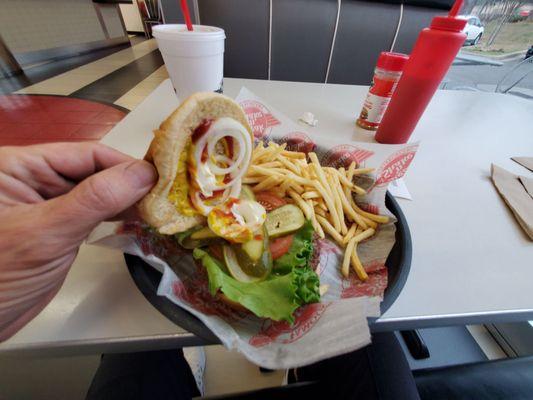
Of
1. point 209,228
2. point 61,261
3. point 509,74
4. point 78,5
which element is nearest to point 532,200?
point 209,228

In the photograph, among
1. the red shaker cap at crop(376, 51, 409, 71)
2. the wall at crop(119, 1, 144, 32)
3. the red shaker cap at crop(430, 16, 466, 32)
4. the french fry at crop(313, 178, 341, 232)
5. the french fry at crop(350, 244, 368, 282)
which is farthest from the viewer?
the wall at crop(119, 1, 144, 32)

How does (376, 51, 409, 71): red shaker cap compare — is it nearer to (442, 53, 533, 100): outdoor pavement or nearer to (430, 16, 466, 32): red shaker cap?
(430, 16, 466, 32): red shaker cap

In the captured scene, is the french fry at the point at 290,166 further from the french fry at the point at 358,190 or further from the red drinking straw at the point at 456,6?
the red drinking straw at the point at 456,6

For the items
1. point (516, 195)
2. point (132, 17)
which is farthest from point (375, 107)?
point (132, 17)

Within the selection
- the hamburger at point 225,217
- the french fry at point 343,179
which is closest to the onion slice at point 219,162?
the hamburger at point 225,217

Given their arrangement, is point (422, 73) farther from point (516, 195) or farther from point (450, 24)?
point (516, 195)

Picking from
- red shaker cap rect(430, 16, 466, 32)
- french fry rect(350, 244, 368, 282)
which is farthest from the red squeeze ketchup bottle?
french fry rect(350, 244, 368, 282)
